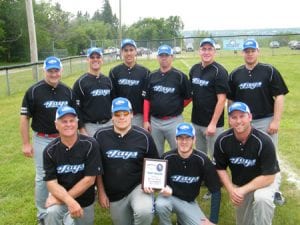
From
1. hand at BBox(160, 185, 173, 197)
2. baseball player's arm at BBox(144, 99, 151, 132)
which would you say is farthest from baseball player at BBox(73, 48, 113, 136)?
hand at BBox(160, 185, 173, 197)

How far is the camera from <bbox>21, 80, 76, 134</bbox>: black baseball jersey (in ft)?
18.1

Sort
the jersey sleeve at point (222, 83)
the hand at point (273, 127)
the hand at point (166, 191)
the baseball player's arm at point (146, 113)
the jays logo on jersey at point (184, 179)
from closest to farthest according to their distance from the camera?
the hand at point (166, 191), the jays logo on jersey at point (184, 179), the hand at point (273, 127), the jersey sleeve at point (222, 83), the baseball player's arm at point (146, 113)

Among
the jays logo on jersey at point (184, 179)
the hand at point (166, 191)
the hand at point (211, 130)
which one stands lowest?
the hand at point (166, 191)

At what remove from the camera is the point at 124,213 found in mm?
5105

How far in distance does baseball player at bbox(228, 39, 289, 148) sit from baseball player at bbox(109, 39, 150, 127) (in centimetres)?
142

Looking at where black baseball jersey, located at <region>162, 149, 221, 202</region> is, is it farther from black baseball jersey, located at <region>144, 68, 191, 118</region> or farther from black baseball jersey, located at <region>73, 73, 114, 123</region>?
black baseball jersey, located at <region>73, 73, 114, 123</region>

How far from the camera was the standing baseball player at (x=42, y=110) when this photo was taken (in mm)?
5508

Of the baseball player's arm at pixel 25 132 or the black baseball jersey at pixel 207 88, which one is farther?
the black baseball jersey at pixel 207 88

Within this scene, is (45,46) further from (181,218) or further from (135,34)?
(181,218)

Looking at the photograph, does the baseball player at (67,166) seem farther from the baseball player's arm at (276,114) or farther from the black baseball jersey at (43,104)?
the baseball player's arm at (276,114)

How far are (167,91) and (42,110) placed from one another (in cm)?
180

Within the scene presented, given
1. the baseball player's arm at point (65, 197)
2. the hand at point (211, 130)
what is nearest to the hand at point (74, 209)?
the baseball player's arm at point (65, 197)

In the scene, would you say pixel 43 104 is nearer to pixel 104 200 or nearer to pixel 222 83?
pixel 104 200

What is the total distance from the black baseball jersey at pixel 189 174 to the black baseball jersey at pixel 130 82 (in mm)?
1554
